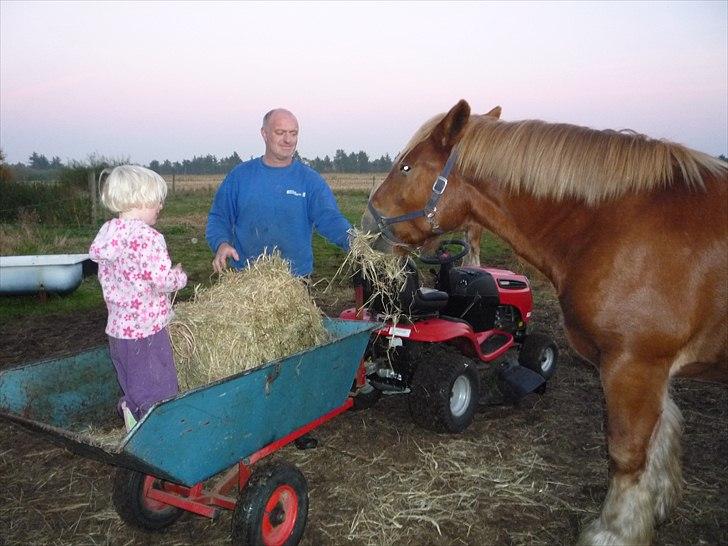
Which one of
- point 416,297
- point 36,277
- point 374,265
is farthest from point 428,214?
point 36,277

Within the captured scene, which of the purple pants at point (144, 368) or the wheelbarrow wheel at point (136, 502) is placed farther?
the wheelbarrow wheel at point (136, 502)

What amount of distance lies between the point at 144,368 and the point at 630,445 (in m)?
2.24

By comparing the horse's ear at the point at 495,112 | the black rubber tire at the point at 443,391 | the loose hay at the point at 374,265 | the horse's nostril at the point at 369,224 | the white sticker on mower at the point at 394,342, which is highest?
the horse's ear at the point at 495,112

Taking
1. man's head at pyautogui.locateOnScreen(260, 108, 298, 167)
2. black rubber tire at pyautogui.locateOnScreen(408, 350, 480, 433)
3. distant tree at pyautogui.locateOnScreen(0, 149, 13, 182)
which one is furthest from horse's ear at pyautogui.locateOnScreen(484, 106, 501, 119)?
distant tree at pyautogui.locateOnScreen(0, 149, 13, 182)

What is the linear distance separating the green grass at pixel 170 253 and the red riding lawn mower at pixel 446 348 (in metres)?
1.63

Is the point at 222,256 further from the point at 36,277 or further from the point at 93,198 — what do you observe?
the point at 93,198

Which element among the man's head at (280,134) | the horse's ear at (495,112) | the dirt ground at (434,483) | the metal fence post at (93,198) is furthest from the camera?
the metal fence post at (93,198)

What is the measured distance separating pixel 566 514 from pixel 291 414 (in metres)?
1.59

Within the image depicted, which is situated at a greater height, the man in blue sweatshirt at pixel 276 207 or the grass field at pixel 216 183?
the man in blue sweatshirt at pixel 276 207

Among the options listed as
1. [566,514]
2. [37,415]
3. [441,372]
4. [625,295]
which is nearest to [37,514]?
[37,415]

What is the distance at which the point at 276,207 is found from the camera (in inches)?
154

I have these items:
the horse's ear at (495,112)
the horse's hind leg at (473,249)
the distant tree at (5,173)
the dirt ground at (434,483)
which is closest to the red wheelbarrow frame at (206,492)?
the dirt ground at (434,483)

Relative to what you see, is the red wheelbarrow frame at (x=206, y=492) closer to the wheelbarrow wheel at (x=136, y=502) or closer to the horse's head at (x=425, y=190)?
the wheelbarrow wheel at (x=136, y=502)

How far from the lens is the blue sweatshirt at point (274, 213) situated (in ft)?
12.8
